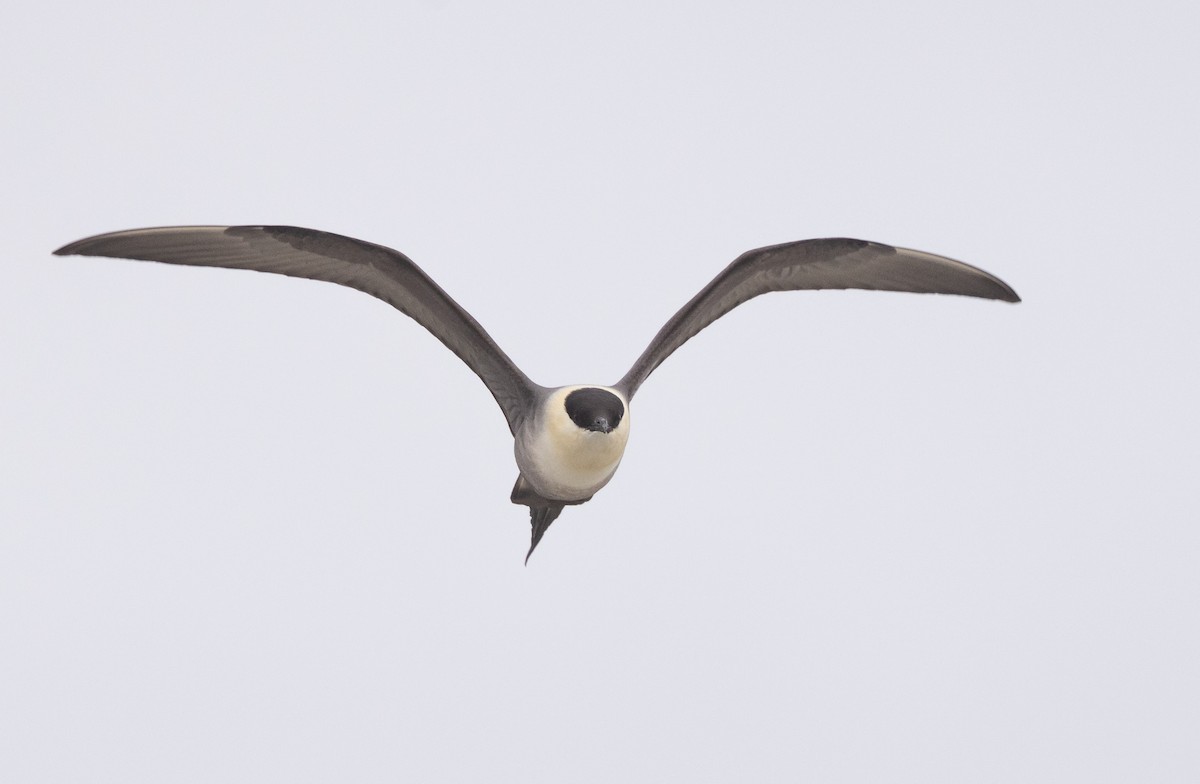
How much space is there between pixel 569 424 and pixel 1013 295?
387cm

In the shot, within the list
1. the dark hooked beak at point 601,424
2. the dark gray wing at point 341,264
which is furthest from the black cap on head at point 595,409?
the dark gray wing at point 341,264

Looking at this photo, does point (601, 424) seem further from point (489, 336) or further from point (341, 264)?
point (341, 264)

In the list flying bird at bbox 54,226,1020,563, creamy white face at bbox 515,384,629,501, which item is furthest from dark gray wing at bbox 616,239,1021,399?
creamy white face at bbox 515,384,629,501

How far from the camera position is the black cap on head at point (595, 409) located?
9.37 metres

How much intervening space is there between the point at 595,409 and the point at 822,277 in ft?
8.90

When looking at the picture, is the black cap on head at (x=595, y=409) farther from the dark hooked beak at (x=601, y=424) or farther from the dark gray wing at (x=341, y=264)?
the dark gray wing at (x=341, y=264)

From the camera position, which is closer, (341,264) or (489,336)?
(341,264)

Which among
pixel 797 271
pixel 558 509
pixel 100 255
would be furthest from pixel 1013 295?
pixel 100 255

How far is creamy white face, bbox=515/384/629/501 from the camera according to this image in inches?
377

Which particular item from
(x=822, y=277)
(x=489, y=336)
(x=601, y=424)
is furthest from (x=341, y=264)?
(x=822, y=277)

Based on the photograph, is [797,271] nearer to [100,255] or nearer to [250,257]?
[250,257]

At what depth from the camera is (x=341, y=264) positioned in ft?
32.8

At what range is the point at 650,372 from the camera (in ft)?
34.4

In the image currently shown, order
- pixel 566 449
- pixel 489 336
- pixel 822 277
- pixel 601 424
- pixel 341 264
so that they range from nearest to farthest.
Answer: pixel 601 424 < pixel 566 449 < pixel 341 264 < pixel 489 336 < pixel 822 277
